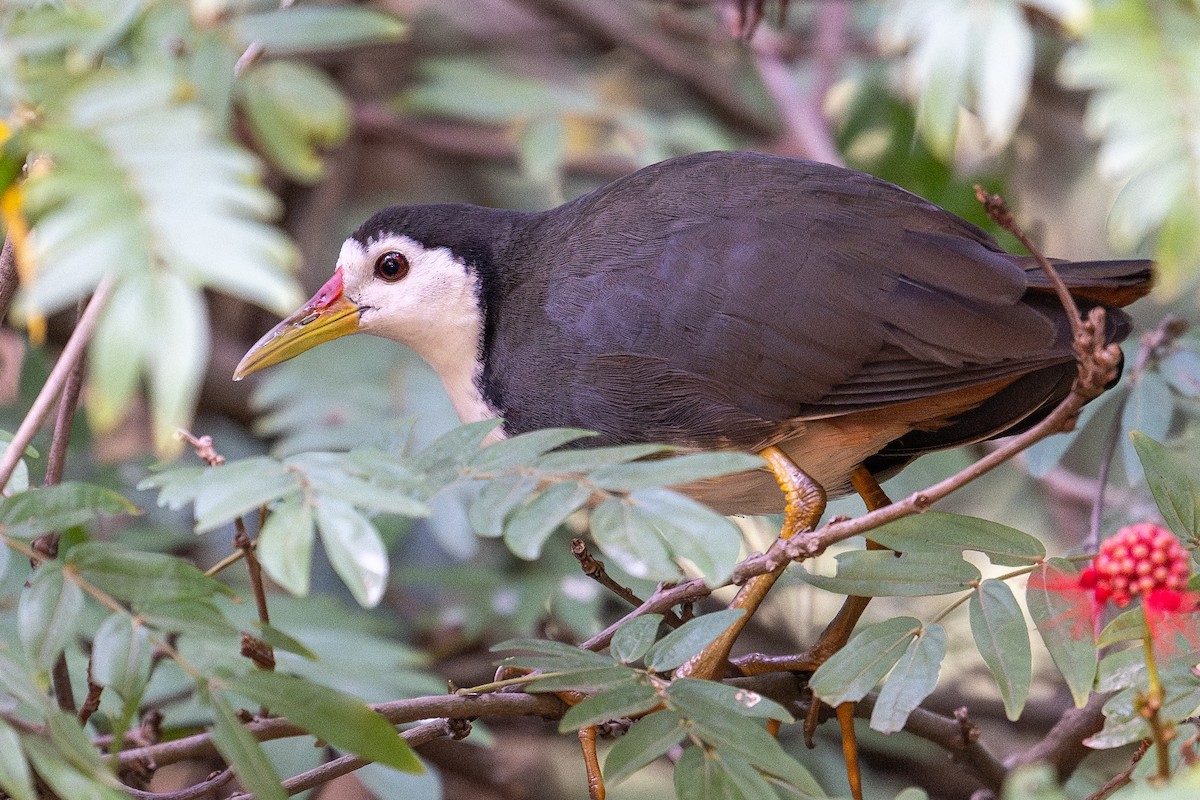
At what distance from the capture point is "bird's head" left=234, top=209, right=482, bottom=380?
240 cm

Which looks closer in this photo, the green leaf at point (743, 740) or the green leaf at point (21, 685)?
the green leaf at point (21, 685)

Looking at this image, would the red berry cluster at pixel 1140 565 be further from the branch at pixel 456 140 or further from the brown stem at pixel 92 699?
the branch at pixel 456 140

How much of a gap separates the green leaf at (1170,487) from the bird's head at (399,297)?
116 centimetres

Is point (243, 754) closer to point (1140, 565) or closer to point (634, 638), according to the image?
point (634, 638)

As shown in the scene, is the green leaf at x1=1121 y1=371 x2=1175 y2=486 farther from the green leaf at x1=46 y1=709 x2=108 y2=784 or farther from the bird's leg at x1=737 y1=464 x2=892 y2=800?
the green leaf at x1=46 y1=709 x2=108 y2=784

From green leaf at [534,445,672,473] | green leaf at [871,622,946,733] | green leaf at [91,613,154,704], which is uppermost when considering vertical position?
green leaf at [534,445,672,473]

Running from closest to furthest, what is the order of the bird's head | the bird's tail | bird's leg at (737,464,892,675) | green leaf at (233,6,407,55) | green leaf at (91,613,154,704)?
green leaf at (91,613,154,704) < green leaf at (233,6,407,55) < the bird's tail < bird's leg at (737,464,892,675) < the bird's head

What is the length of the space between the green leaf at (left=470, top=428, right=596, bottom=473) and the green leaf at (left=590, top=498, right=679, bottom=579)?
0.12 meters

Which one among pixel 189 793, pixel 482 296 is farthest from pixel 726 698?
pixel 482 296

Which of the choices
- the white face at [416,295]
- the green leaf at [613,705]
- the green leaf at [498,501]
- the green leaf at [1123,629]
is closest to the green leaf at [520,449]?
the green leaf at [498,501]

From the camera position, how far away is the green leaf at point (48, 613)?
125cm

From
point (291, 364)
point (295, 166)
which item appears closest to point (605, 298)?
point (295, 166)

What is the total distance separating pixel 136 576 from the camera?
4.31 ft

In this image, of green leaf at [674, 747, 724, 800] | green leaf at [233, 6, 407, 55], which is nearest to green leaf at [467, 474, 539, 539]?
green leaf at [674, 747, 724, 800]
